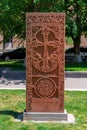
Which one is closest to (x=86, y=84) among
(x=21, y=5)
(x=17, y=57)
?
(x=21, y=5)

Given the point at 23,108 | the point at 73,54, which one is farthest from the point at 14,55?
the point at 23,108

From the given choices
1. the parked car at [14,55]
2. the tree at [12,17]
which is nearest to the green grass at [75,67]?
the tree at [12,17]

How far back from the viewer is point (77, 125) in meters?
8.68

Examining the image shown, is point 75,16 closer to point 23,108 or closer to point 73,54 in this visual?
point 73,54

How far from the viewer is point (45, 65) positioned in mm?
8977

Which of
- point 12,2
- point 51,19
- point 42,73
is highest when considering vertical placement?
point 12,2

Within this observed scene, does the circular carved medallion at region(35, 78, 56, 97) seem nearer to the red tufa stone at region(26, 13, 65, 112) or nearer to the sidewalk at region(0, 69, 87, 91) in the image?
the red tufa stone at region(26, 13, 65, 112)

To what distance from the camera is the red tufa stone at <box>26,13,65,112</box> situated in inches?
349

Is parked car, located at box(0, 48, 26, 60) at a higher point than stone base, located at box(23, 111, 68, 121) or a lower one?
higher

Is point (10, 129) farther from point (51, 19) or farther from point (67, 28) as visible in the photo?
point (67, 28)

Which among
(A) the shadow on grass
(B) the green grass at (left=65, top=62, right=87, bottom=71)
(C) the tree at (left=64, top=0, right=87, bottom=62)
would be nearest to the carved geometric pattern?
(A) the shadow on grass

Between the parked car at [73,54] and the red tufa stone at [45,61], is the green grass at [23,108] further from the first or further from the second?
the parked car at [73,54]

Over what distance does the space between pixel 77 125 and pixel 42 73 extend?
1.34 m

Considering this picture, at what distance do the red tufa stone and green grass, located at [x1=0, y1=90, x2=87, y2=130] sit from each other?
1.70 feet
